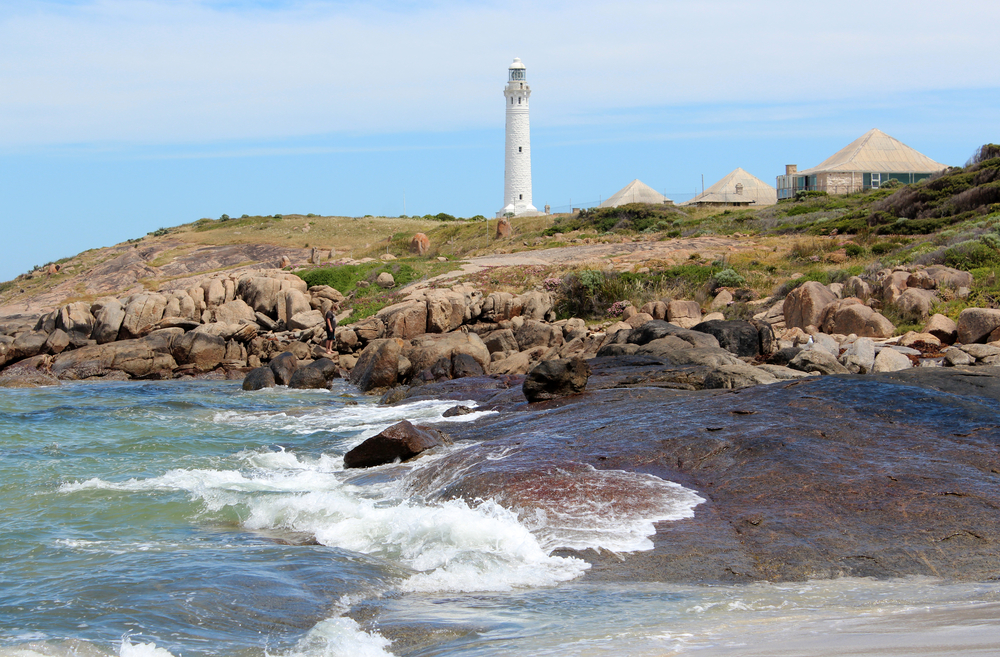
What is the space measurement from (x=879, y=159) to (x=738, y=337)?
43851 mm

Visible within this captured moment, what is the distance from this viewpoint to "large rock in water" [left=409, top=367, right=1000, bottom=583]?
7.27m

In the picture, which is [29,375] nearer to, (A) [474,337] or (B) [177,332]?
(B) [177,332]

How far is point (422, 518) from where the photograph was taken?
29.0 ft

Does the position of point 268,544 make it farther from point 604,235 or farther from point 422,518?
point 604,235

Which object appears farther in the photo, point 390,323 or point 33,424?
point 390,323

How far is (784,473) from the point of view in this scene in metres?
8.96

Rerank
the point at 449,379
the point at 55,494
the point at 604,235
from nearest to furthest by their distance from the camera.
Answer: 1. the point at 55,494
2. the point at 449,379
3. the point at 604,235

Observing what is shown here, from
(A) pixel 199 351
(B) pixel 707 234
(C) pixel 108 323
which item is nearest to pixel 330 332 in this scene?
(A) pixel 199 351

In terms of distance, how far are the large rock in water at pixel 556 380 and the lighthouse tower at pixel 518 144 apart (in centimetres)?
5232

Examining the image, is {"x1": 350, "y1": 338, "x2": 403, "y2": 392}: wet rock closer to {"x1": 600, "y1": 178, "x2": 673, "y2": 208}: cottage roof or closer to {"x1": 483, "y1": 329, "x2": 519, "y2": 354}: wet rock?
{"x1": 483, "y1": 329, "x2": 519, "y2": 354}: wet rock

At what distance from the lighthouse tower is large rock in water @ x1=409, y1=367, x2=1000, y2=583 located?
2166 inches

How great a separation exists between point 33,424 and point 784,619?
17.7m

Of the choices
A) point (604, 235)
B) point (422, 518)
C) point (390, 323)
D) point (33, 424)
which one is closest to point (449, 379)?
point (390, 323)

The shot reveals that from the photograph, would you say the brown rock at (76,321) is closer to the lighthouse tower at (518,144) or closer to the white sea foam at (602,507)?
the white sea foam at (602,507)
